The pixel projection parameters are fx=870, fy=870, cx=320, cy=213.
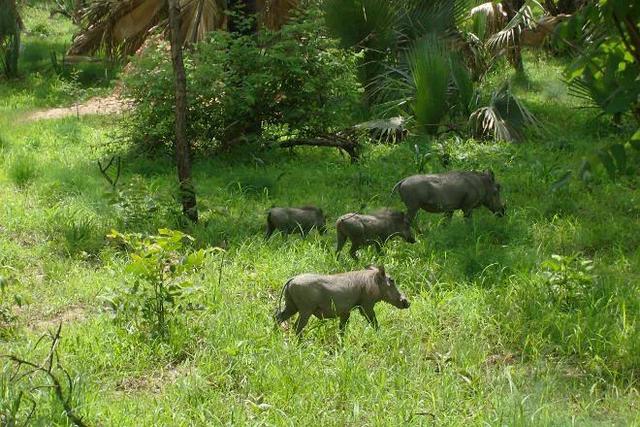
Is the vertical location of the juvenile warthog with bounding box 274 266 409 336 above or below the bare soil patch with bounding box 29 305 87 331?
above

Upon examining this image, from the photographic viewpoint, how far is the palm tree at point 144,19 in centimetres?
1323

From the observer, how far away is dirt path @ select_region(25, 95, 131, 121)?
48.8ft

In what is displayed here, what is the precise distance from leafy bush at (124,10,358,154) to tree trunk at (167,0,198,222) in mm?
2351

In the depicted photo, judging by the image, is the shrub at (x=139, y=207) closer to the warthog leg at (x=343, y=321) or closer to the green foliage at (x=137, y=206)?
the green foliage at (x=137, y=206)

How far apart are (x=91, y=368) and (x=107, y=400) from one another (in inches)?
18.0

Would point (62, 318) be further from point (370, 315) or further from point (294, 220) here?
point (294, 220)

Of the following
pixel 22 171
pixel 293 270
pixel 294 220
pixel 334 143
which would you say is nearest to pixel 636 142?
pixel 293 270

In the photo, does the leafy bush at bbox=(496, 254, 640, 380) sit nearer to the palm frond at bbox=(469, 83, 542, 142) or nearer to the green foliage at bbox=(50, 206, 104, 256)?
the green foliage at bbox=(50, 206, 104, 256)

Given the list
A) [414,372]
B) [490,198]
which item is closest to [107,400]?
[414,372]

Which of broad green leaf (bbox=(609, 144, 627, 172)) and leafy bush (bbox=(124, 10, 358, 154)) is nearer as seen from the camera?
broad green leaf (bbox=(609, 144, 627, 172))

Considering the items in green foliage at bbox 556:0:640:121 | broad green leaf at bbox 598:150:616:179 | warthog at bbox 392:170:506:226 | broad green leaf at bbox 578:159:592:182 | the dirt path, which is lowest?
the dirt path

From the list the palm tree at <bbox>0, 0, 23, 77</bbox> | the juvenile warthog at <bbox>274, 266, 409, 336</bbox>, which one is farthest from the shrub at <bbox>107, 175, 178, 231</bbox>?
the palm tree at <bbox>0, 0, 23, 77</bbox>

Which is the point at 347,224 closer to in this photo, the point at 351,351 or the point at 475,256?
the point at 475,256

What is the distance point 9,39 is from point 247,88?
968 cm
